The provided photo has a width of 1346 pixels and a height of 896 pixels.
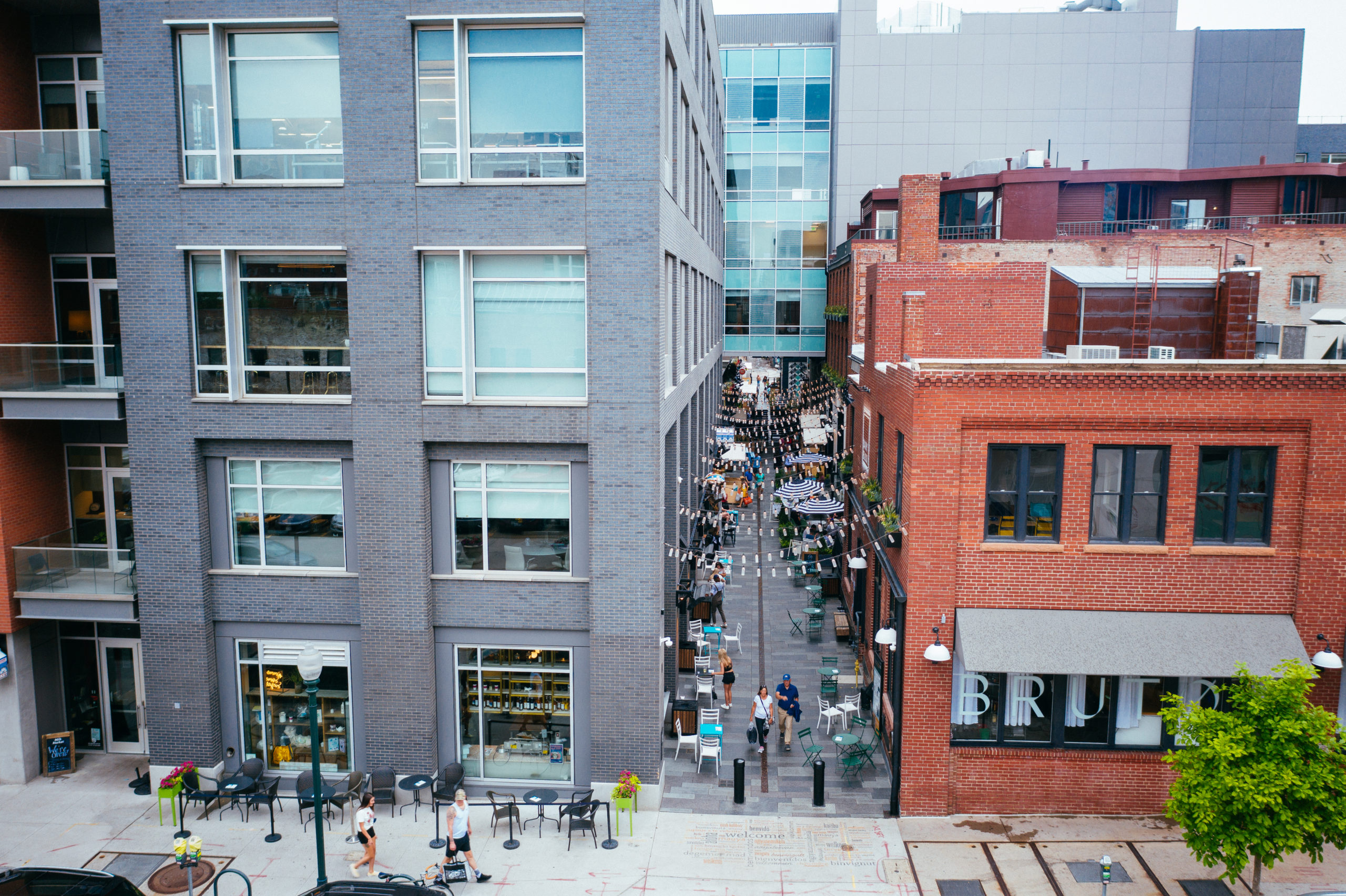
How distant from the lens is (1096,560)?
14.8m

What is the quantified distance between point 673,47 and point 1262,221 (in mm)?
32622

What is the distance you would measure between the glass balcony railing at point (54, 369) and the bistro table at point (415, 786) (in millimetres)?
9012

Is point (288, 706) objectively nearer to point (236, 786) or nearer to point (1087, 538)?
point (236, 786)

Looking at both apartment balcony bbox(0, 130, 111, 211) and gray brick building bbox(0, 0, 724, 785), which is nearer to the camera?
gray brick building bbox(0, 0, 724, 785)

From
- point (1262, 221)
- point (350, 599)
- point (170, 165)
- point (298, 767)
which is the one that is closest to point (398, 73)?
point (170, 165)

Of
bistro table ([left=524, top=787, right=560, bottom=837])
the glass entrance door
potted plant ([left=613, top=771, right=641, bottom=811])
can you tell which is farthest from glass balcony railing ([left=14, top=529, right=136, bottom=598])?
potted plant ([left=613, top=771, right=641, bottom=811])

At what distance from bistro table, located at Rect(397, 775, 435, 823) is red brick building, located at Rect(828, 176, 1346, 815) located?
8.41 metres

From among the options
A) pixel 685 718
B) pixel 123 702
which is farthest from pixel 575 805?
pixel 123 702

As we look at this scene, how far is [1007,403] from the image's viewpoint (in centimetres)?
1470

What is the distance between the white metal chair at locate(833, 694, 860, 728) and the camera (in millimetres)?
18312

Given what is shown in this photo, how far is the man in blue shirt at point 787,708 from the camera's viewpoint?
702 inches

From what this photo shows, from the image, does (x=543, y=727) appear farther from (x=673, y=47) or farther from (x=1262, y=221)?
(x=1262, y=221)

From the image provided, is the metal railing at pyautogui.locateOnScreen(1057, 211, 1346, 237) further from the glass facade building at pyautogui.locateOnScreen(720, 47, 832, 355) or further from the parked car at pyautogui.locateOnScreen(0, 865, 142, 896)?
the parked car at pyautogui.locateOnScreen(0, 865, 142, 896)

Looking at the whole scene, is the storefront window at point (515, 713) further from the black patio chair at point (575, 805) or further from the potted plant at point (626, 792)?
the potted plant at point (626, 792)
